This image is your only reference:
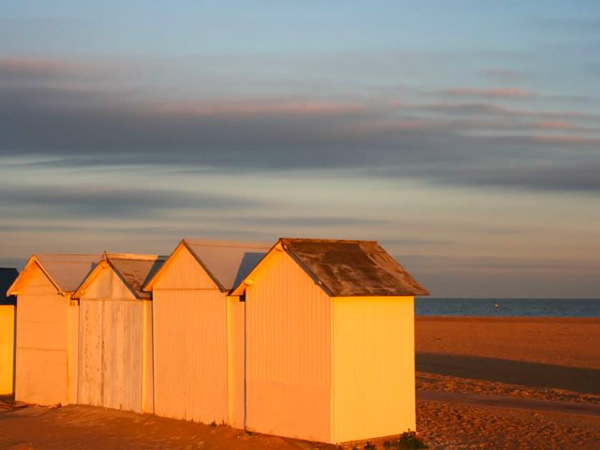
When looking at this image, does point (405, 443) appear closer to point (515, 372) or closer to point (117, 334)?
point (117, 334)

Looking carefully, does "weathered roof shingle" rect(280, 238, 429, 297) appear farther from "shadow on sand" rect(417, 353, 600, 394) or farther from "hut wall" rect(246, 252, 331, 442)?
"shadow on sand" rect(417, 353, 600, 394)

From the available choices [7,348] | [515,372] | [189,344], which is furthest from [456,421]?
[7,348]

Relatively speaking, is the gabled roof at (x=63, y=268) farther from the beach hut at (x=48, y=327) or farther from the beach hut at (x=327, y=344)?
the beach hut at (x=327, y=344)

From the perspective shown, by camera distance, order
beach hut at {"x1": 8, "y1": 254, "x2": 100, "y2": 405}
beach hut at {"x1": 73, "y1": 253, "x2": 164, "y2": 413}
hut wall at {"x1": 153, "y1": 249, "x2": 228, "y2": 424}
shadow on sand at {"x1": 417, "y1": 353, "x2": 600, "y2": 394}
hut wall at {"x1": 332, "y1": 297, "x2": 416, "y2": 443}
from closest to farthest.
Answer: hut wall at {"x1": 332, "y1": 297, "x2": 416, "y2": 443} < hut wall at {"x1": 153, "y1": 249, "x2": 228, "y2": 424} < beach hut at {"x1": 73, "y1": 253, "x2": 164, "y2": 413} < beach hut at {"x1": 8, "y1": 254, "x2": 100, "y2": 405} < shadow on sand at {"x1": 417, "y1": 353, "x2": 600, "y2": 394}

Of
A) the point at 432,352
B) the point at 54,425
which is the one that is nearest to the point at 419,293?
the point at 54,425

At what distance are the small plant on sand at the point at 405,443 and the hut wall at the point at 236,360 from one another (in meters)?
3.13

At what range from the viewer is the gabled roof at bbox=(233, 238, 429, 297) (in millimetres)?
16731

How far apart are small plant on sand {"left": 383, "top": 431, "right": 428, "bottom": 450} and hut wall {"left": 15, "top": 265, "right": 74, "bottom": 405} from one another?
405 inches

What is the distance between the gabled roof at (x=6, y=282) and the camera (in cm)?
2720

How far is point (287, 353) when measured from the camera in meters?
17.3

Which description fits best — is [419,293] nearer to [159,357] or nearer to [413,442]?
[413,442]

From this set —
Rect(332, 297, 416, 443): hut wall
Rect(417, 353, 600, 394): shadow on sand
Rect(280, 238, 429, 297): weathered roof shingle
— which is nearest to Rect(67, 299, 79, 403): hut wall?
Rect(280, 238, 429, 297): weathered roof shingle

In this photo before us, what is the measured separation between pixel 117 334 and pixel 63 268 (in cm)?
376

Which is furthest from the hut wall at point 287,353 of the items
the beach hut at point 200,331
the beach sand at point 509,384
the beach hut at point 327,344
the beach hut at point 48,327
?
the beach hut at point 48,327
